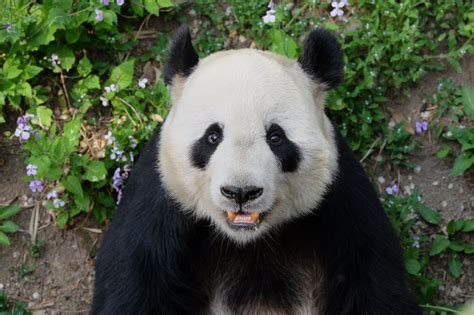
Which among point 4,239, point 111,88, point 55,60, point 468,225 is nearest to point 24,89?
point 55,60

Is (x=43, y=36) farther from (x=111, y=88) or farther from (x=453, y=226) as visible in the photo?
(x=453, y=226)

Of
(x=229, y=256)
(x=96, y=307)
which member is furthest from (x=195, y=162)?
(x=96, y=307)

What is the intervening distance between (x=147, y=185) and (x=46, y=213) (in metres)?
1.32

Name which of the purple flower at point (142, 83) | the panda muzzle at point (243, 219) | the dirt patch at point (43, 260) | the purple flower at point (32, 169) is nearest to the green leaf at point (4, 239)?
the dirt patch at point (43, 260)

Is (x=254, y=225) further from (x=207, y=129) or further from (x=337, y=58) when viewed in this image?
(x=337, y=58)

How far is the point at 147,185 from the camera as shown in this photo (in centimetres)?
374

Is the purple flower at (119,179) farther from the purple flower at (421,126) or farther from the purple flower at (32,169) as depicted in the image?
the purple flower at (421,126)

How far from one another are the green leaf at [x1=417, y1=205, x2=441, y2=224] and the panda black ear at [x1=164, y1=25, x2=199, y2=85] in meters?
1.82

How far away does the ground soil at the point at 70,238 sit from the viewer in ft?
15.5

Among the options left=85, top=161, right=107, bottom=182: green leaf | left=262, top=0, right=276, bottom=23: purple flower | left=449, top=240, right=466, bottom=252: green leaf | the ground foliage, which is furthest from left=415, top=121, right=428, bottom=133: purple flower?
left=85, top=161, right=107, bottom=182: green leaf

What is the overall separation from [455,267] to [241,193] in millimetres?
2059

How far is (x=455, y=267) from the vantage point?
4.59m

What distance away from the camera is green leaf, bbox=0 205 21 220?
15.1 ft

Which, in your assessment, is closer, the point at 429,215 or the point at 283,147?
the point at 283,147
